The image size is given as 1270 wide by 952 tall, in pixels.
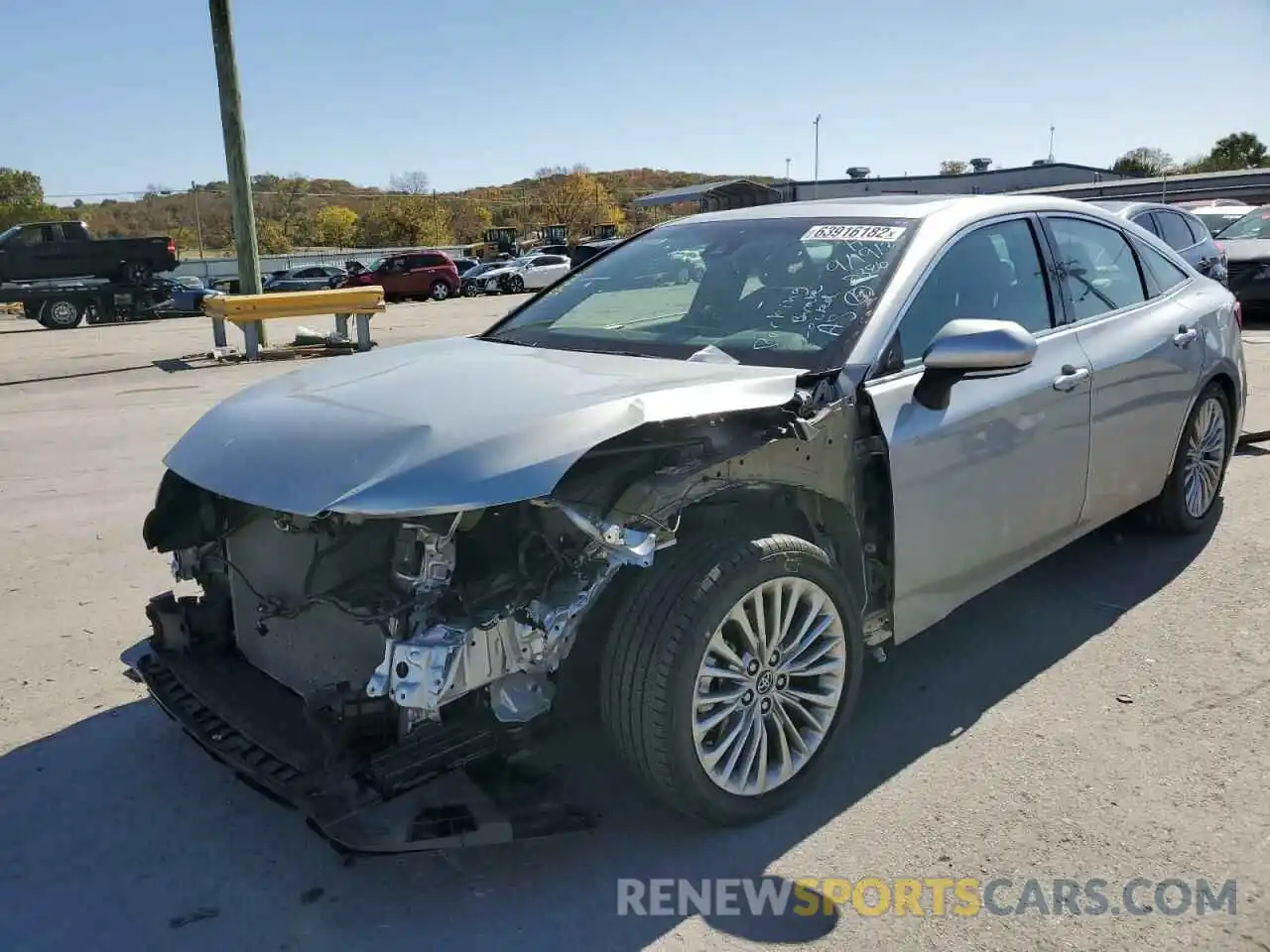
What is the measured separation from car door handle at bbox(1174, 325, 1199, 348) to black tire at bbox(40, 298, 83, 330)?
2557cm

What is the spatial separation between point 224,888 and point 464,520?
3.84 ft

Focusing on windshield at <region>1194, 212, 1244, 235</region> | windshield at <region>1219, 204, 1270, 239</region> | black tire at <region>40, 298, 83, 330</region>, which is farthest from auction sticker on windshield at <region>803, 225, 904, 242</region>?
black tire at <region>40, 298, 83, 330</region>

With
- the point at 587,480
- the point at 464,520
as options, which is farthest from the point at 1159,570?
the point at 464,520

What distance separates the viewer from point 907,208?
12.5 feet

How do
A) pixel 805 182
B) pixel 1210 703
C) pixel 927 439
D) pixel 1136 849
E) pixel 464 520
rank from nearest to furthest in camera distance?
pixel 464 520 < pixel 1136 849 < pixel 927 439 < pixel 1210 703 < pixel 805 182

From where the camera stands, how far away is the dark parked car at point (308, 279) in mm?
34312

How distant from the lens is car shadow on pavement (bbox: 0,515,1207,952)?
250 cm

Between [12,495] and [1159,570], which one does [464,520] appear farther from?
[12,495]

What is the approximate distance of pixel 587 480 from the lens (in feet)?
8.77

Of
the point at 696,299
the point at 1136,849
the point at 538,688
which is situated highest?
the point at 696,299

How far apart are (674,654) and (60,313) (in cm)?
2631

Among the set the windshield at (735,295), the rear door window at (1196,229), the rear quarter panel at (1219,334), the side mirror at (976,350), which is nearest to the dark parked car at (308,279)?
the rear door window at (1196,229)

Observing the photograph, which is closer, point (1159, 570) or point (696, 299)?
point (696, 299)

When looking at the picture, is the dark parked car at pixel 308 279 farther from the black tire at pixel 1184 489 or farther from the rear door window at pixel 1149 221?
the black tire at pixel 1184 489
